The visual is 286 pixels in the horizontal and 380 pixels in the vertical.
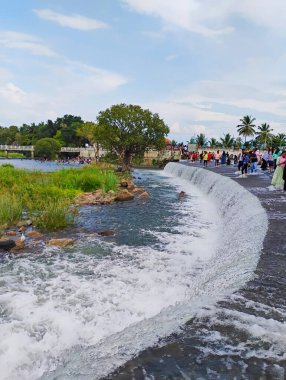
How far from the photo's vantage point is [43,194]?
16719 millimetres

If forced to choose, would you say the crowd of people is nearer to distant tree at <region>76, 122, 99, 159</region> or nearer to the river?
the river

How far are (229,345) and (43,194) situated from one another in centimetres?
1413

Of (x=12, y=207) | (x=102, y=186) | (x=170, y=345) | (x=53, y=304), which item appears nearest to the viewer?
(x=170, y=345)

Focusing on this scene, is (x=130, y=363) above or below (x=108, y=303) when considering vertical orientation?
above

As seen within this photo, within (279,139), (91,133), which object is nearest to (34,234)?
(91,133)

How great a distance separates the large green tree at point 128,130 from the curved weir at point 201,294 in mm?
27442

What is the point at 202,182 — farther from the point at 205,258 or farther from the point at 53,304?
the point at 53,304

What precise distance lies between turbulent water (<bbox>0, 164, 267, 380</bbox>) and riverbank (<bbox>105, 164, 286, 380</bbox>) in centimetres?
21

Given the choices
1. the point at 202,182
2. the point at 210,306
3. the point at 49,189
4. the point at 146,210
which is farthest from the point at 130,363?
the point at 202,182

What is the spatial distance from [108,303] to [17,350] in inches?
73.5

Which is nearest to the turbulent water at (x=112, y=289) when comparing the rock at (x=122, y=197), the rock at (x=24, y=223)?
the rock at (x=24, y=223)

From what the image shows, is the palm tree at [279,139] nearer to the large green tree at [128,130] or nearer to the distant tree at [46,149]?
the large green tree at [128,130]

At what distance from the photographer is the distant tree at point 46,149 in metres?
91.5

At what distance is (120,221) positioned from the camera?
13.6 meters
